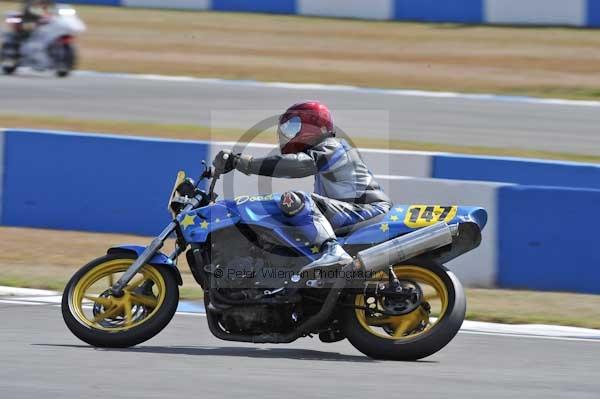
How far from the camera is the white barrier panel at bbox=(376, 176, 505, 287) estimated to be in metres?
10.0

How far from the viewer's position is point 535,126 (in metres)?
18.8

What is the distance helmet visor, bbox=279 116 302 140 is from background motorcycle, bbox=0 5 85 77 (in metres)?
16.0

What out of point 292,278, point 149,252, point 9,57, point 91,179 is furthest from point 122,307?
point 9,57

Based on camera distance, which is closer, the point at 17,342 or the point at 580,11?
the point at 17,342

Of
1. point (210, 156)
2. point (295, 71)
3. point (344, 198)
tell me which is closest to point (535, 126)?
point (295, 71)

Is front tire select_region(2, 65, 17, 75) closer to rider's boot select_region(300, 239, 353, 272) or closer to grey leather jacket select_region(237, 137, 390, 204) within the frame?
grey leather jacket select_region(237, 137, 390, 204)

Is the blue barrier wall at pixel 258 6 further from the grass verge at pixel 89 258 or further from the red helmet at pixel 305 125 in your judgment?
the red helmet at pixel 305 125

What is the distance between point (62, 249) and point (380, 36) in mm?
17311

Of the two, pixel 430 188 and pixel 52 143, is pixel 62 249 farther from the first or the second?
pixel 430 188

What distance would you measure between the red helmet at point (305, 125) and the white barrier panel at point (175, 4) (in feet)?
80.5

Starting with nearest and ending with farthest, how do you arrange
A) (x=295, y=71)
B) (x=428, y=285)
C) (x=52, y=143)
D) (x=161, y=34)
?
(x=428, y=285) < (x=52, y=143) < (x=295, y=71) < (x=161, y=34)

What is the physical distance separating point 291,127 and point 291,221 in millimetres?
559

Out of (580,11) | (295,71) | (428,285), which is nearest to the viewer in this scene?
(428,285)

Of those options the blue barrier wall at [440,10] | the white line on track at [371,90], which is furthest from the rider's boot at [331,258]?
the blue barrier wall at [440,10]
